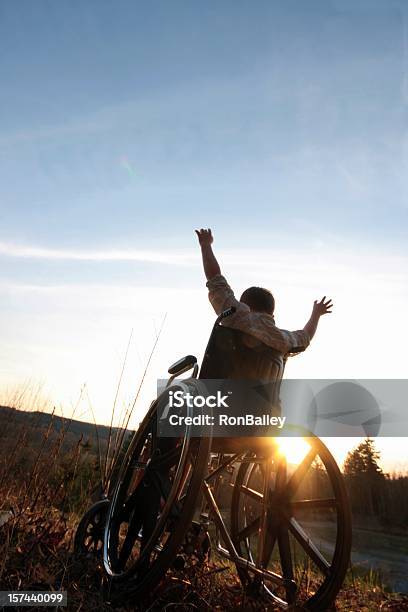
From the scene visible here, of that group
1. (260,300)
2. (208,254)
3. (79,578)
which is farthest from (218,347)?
(79,578)

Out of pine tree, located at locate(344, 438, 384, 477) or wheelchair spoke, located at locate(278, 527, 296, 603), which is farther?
pine tree, located at locate(344, 438, 384, 477)

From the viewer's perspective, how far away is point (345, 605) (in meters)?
2.69

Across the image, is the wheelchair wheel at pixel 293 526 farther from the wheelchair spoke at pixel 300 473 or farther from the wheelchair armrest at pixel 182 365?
the wheelchair armrest at pixel 182 365

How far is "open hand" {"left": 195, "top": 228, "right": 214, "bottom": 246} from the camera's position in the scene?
2930 mm

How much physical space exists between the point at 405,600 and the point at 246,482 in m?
1.08

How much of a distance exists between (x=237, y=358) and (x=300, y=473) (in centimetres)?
66

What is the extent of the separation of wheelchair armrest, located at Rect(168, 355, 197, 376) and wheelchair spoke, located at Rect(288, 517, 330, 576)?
37.0 inches

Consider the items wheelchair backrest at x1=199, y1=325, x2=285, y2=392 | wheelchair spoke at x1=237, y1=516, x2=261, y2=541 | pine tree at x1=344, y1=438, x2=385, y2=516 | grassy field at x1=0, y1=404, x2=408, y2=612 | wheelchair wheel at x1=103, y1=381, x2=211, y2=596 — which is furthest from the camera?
pine tree at x1=344, y1=438, x2=385, y2=516

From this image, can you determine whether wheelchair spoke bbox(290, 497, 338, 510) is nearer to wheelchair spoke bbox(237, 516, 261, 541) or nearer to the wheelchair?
the wheelchair

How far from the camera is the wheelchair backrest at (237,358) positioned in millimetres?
2496

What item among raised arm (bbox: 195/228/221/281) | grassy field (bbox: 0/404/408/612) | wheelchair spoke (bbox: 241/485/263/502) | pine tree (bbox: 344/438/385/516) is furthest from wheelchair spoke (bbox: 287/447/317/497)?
pine tree (bbox: 344/438/385/516)

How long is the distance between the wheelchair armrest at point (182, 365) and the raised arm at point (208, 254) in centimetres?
50

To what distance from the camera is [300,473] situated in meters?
2.41

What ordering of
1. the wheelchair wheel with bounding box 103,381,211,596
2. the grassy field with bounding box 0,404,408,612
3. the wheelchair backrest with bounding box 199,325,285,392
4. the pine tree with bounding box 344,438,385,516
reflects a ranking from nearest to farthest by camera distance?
the wheelchair wheel with bounding box 103,381,211,596 → the grassy field with bounding box 0,404,408,612 → the wheelchair backrest with bounding box 199,325,285,392 → the pine tree with bounding box 344,438,385,516
